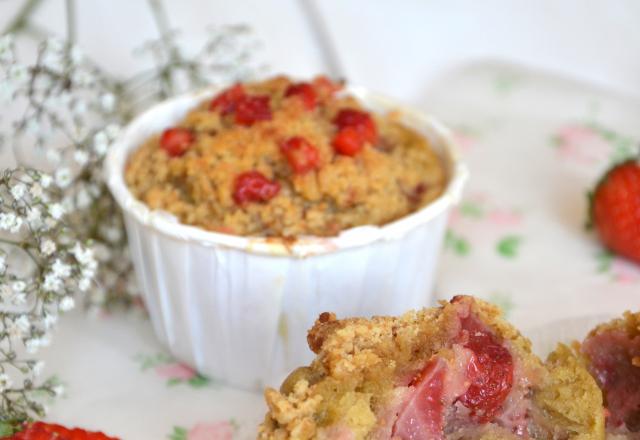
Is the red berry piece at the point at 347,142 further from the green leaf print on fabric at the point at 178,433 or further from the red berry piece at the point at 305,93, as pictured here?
the green leaf print on fabric at the point at 178,433

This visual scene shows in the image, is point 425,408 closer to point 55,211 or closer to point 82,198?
point 55,211

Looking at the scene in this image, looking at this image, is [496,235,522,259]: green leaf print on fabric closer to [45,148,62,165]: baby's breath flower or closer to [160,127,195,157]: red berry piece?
[160,127,195,157]: red berry piece

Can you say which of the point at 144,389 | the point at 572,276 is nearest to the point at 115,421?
the point at 144,389

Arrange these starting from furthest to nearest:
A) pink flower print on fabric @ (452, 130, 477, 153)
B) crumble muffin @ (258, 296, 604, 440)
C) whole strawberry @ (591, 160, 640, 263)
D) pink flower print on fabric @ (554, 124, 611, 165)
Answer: pink flower print on fabric @ (452, 130, 477, 153), pink flower print on fabric @ (554, 124, 611, 165), whole strawberry @ (591, 160, 640, 263), crumble muffin @ (258, 296, 604, 440)

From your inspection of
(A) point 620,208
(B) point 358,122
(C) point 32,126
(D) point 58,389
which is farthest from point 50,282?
(A) point 620,208

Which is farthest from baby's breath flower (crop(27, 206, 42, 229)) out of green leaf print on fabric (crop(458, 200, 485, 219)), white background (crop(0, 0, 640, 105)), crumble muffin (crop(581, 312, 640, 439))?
white background (crop(0, 0, 640, 105))

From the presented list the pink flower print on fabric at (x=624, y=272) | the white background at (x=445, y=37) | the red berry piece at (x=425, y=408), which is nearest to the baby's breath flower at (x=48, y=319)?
the red berry piece at (x=425, y=408)
